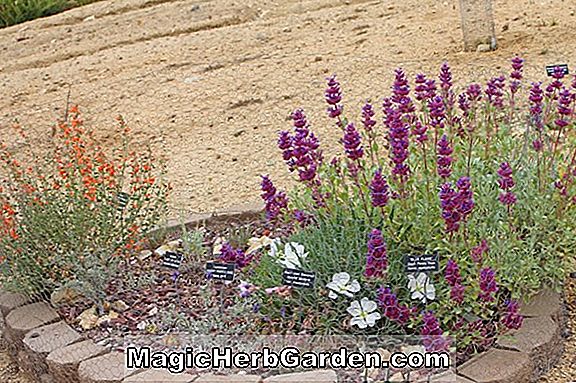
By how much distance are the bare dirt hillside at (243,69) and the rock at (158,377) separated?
204cm

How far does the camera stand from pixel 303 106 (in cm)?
670

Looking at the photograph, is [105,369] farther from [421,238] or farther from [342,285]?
[421,238]

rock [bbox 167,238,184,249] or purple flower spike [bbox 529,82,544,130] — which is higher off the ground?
purple flower spike [bbox 529,82,544,130]

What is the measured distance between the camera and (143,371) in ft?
11.0

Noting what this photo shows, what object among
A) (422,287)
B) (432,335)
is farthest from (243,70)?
(432,335)

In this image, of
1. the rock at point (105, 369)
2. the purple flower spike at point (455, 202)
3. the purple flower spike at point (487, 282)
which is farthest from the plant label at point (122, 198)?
the purple flower spike at point (487, 282)

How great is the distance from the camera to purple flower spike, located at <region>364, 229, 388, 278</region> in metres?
3.20

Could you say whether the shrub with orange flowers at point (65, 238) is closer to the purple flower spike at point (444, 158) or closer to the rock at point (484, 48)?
the purple flower spike at point (444, 158)

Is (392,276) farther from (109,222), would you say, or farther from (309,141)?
(109,222)

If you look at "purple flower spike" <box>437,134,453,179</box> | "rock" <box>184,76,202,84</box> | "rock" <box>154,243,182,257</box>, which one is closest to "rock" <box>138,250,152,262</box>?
"rock" <box>154,243,182,257</box>

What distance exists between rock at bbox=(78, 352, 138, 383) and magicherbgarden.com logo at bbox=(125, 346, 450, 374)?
0.03 metres

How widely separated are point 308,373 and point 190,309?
0.86 m

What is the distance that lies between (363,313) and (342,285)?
128 millimetres

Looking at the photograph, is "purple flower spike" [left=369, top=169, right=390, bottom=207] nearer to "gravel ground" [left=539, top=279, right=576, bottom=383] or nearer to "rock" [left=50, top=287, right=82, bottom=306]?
"gravel ground" [left=539, top=279, right=576, bottom=383]
